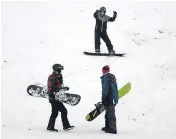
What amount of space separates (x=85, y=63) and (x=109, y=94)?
5.24 m

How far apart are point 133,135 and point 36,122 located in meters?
2.78

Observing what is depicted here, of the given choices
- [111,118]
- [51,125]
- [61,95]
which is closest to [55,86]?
[61,95]

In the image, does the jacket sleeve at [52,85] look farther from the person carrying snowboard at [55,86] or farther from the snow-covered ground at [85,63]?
the snow-covered ground at [85,63]

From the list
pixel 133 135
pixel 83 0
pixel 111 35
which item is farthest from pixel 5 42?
pixel 133 135

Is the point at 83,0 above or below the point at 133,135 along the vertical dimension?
above

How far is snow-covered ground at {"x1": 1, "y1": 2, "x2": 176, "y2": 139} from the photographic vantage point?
37.1ft

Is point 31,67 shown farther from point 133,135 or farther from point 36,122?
point 133,135

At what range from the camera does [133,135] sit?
1021cm

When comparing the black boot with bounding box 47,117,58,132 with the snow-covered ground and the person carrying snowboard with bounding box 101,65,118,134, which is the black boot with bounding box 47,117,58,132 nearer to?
the snow-covered ground

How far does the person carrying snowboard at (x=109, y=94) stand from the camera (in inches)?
402

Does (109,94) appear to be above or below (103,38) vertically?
below

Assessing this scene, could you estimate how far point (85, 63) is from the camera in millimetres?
15461

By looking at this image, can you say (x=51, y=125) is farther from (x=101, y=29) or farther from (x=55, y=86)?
(x=101, y=29)

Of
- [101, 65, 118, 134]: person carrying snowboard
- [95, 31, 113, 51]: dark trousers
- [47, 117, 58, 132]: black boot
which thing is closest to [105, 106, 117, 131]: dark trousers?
[101, 65, 118, 134]: person carrying snowboard
